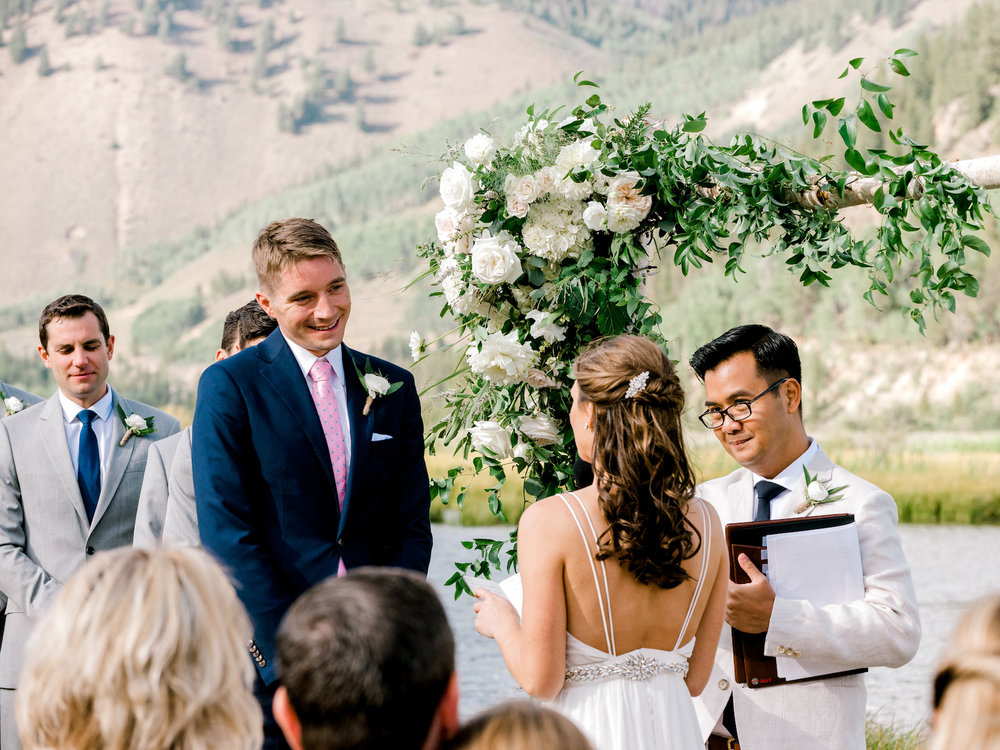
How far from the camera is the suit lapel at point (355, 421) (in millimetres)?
3051

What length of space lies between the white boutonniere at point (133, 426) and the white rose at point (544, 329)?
5.95 feet

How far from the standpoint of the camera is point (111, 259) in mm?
95312

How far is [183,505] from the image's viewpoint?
11.1 ft

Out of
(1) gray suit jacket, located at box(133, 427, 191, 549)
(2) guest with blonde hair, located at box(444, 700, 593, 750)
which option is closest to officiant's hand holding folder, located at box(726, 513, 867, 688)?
(2) guest with blonde hair, located at box(444, 700, 593, 750)

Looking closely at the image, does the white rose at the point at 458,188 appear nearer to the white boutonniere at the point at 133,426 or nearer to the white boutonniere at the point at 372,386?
the white boutonniere at the point at 372,386

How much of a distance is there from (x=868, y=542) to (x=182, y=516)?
83.8 inches

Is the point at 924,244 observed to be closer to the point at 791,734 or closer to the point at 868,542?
the point at 868,542

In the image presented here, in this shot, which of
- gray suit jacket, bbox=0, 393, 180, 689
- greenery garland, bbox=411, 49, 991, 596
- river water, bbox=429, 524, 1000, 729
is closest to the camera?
greenery garland, bbox=411, 49, 991, 596

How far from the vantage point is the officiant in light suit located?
110 inches

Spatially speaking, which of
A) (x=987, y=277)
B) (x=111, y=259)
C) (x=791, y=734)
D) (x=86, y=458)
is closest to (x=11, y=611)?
(x=86, y=458)

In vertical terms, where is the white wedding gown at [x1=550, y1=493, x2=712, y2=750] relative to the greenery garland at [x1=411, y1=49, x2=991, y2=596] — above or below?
below

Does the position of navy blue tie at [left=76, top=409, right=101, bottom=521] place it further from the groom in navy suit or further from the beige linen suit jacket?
the beige linen suit jacket

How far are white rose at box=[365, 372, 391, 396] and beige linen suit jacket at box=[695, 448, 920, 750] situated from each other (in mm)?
1235

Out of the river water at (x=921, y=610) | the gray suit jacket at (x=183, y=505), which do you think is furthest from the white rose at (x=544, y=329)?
the river water at (x=921, y=610)
